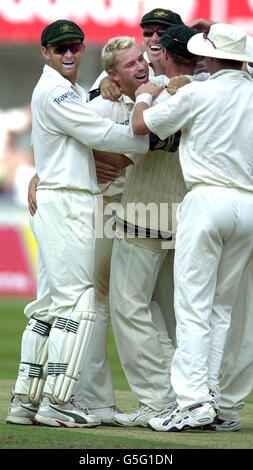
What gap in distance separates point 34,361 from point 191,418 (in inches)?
38.0

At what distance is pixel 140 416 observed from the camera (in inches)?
229

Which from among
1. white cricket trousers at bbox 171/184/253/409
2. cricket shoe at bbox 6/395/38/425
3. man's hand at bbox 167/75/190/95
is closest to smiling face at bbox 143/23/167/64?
man's hand at bbox 167/75/190/95

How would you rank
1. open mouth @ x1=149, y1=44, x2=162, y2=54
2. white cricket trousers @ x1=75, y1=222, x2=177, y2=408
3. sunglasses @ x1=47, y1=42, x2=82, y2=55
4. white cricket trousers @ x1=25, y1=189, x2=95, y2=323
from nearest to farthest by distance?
white cricket trousers @ x1=25, y1=189, x2=95, y2=323 → sunglasses @ x1=47, y1=42, x2=82, y2=55 → white cricket trousers @ x1=75, y1=222, x2=177, y2=408 → open mouth @ x1=149, y1=44, x2=162, y2=54

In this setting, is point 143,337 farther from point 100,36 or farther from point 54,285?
point 100,36

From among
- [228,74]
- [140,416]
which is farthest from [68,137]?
[140,416]

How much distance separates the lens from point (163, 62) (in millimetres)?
5812

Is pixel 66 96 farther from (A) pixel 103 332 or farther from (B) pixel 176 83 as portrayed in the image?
(A) pixel 103 332

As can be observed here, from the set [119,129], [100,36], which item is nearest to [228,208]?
[119,129]

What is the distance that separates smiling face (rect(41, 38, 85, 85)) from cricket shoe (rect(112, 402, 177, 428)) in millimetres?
1875

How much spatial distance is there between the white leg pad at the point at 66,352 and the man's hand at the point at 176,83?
1211 mm

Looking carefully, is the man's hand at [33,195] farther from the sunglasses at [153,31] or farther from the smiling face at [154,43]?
the sunglasses at [153,31]

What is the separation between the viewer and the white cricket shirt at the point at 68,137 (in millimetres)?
5527

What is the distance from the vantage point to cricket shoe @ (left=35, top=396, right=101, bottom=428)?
216 inches

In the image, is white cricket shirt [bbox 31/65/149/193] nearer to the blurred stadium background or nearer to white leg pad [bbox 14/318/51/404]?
white leg pad [bbox 14/318/51/404]
